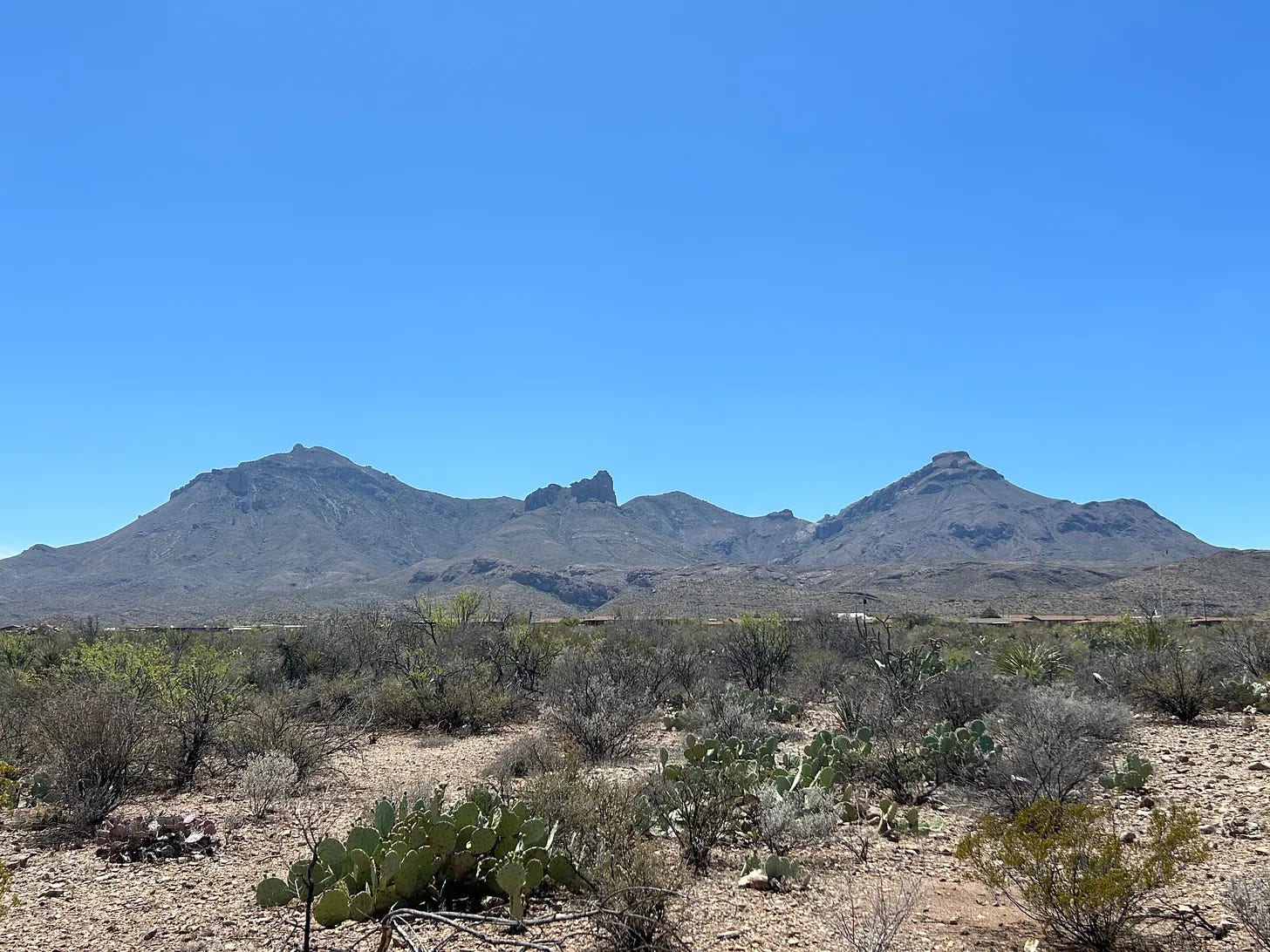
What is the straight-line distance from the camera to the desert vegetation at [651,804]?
4.96 m

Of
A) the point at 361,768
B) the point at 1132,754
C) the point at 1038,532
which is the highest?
the point at 1038,532

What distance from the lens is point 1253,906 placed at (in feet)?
14.8

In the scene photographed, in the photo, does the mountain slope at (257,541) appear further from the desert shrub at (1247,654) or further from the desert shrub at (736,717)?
the desert shrub at (1247,654)

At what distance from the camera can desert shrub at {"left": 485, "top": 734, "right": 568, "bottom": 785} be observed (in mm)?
9664

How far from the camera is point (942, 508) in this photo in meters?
181

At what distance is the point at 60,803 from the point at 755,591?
5579 centimetres

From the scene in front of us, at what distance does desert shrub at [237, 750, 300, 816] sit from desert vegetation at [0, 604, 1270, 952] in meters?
0.04

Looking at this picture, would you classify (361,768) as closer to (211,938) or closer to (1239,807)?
(211,938)

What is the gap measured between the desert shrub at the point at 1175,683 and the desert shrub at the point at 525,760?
10.0 m

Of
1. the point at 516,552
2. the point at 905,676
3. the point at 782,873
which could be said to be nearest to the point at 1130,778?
the point at 782,873

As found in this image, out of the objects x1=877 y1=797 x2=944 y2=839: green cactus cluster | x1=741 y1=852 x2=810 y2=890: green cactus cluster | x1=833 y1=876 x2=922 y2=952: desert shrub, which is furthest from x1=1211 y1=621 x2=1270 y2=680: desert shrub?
x1=741 y1=852 x2=810 y2=890: green cactus cluster

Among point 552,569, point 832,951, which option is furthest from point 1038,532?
point 832,951

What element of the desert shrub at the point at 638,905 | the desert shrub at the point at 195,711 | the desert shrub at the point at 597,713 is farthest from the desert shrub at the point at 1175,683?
the desert shrub at the point at 195,711

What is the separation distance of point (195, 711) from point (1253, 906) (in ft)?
37.9
